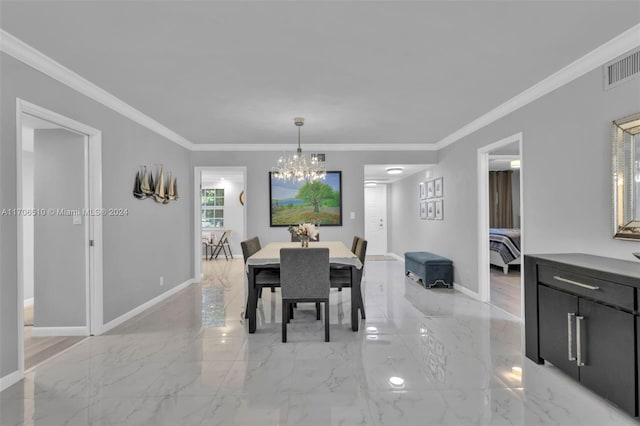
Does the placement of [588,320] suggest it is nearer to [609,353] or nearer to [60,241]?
[609,353]

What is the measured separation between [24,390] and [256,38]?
9.50ft

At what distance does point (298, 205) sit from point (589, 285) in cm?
451

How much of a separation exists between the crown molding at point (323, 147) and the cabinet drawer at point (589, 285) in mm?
3854

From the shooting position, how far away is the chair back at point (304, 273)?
323 cm

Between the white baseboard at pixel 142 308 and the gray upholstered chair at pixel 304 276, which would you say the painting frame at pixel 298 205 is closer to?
the white baseboard at pixel 142 308

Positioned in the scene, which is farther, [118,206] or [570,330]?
[118,206]

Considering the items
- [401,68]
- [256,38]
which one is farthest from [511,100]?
[256,38]

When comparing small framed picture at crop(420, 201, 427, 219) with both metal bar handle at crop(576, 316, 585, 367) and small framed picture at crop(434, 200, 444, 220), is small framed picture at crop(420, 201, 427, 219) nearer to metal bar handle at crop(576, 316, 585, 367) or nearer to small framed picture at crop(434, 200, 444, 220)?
small framed picture at crop(434, 200, 444, 220)

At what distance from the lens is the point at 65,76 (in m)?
2.96

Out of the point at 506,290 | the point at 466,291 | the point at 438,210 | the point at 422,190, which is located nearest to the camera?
the point at 466,291

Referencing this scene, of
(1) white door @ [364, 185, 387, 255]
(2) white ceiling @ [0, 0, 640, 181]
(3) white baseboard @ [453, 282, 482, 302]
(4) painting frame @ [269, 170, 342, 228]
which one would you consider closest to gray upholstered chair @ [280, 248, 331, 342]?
(2) white ceiling @ [0, 0, 640, 181]

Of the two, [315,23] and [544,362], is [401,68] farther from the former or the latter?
[544,362]

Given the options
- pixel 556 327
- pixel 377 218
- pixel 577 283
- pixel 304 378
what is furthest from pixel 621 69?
pixel 377 218

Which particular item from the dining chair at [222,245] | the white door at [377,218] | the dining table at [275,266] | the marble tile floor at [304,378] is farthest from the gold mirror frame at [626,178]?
the dining chair at [222,245]
